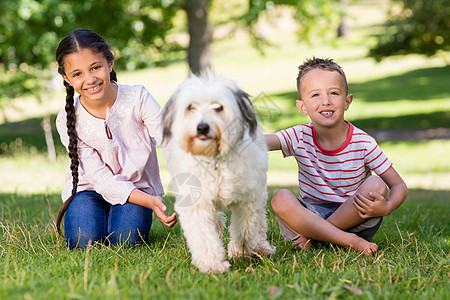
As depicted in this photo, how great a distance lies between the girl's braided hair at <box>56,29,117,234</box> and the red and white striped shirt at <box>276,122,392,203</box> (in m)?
1.55

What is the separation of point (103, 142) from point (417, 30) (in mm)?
12531

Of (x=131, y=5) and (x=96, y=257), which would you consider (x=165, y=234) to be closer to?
(x=96, y=257)

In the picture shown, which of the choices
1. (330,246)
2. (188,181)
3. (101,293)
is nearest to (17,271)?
(101,293)

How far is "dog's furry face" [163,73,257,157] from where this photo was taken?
2895 millimetres

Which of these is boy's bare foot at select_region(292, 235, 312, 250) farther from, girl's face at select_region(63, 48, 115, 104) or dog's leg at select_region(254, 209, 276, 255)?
girl's face at select_region(63, 48, 115, 104)

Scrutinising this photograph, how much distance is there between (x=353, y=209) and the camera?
3.66m

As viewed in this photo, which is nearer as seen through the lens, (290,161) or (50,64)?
(50,64)

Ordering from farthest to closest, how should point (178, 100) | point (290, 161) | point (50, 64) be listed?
point (290, 161) < point (50, 64) < point (178, 100)

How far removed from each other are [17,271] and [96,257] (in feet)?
1.76

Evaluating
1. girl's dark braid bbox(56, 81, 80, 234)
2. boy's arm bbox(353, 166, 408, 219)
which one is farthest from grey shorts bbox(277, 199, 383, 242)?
girl's dark braid bbox(56, 81, 80, 234)

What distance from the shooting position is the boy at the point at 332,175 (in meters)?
3.65

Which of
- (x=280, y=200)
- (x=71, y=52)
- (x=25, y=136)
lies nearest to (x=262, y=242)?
(x=280, y=200)

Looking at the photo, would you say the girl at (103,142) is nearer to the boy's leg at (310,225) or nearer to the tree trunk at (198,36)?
the boy's leg at (310,225)

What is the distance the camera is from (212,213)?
321 centimetres
